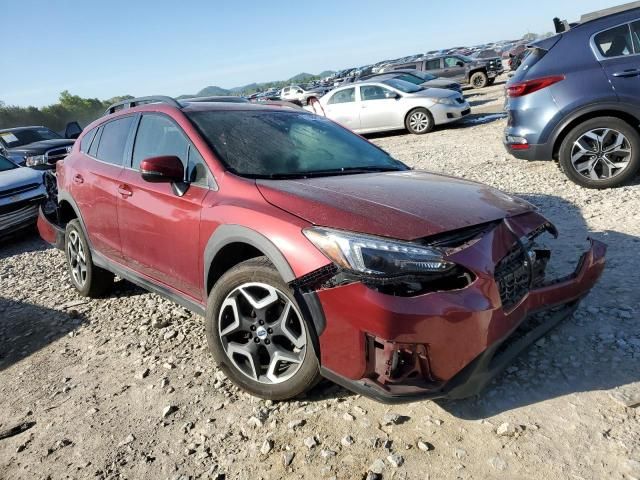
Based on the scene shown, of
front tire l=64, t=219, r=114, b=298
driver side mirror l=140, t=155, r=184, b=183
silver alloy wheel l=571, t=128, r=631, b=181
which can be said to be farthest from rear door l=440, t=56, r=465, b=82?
driver side mirror l=140, t=155, r=184, b=183

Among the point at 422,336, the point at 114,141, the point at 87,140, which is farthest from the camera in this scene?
the point at 87,140

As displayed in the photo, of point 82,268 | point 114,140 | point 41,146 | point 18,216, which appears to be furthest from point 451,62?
point 82,268

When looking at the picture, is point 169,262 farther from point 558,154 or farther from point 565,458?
point 558,154

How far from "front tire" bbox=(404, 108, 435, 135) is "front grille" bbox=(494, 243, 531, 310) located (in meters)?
11.2

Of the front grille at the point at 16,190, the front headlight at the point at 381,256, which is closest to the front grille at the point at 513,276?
the front headlight at the point at 381,256

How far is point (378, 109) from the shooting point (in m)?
13.7

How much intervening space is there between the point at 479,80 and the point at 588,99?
64.2 ft

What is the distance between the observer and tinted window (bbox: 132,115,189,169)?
3.31m

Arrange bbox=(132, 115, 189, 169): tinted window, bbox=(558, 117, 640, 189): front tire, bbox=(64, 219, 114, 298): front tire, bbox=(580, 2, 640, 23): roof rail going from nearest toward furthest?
bbox=(132, 115, 189, 169): tinted window → bbox=(64, 219, 114, 298): front tire → bbox=(558, 117, 640, 189): front tire → bbox=(580, 2, 640, 23): roof rail

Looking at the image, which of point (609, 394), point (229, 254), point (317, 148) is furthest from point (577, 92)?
point (229, 254)

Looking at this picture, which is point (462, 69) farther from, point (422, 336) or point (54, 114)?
point (54, 114)

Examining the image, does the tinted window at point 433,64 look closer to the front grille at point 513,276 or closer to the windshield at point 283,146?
the windshield at point 283,146

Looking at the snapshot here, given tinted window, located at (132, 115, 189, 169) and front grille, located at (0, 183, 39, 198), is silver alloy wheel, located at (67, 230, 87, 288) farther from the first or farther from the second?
front grille, located at (0, 183, 39, 198)

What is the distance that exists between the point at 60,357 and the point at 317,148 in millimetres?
2455
